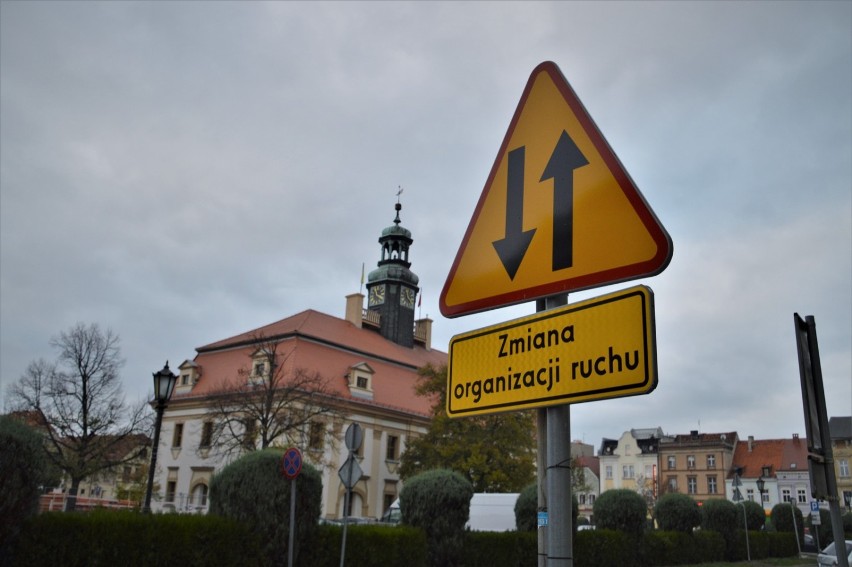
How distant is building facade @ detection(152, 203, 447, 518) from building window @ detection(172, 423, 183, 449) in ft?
0.24

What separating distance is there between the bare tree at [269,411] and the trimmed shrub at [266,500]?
1907 cm

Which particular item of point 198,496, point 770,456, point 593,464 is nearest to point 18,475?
point 198,496

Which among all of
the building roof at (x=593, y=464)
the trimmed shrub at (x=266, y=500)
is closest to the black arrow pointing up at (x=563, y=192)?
the trimmed shrub at (x=266, y=500)

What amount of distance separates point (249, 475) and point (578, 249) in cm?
1298

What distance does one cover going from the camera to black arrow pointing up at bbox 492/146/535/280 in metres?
2.65

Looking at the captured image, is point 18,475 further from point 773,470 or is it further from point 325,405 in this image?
point 773,470

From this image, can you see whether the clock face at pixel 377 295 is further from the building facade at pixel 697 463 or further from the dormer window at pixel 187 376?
the building facade at pixel 697 463

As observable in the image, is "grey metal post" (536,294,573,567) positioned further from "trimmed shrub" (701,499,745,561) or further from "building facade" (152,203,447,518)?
"building facade" (152,203,447,518)

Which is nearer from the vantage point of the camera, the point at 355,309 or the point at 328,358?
the point at 328,358

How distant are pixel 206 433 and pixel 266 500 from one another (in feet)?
116

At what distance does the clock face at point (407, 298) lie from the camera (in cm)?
6236

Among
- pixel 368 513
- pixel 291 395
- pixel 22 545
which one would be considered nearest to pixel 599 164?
pixel 22 545

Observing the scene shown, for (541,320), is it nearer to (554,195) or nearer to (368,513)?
(554,195)

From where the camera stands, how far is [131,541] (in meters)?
11.6
